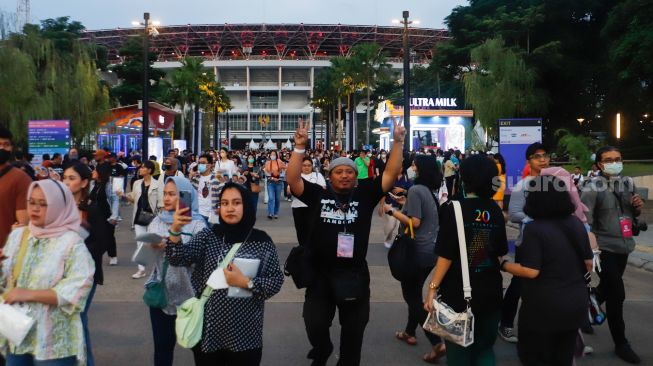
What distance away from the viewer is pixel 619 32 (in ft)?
112

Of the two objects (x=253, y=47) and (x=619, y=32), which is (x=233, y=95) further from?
(x=619, y=32)

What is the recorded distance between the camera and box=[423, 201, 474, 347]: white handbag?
3.79 metres

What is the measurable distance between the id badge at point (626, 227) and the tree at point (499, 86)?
32318 millimetres

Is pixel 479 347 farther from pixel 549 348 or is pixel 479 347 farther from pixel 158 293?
pixel 158 293

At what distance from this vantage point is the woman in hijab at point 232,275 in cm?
360

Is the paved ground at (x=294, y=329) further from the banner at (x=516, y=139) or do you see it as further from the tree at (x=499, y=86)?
the tree at (x=499, y=86)

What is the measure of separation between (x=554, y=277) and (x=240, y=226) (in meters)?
1.86

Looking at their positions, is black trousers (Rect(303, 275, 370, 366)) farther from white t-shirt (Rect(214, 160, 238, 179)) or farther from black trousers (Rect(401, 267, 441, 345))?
white t-shirt (Rect(214, 160, 238, 179))

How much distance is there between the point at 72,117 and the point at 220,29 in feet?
274

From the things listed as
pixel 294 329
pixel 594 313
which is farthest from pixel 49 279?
pixel 594 313

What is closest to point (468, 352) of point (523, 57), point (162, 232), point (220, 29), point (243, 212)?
point (243, 212)

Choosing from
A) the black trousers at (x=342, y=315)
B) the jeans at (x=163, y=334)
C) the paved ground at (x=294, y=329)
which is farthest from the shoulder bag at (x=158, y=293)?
the paved ground at (x=294, y=329)

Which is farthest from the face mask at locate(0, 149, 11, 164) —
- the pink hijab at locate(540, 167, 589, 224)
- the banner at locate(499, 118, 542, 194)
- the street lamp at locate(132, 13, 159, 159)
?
the street lamp at locate(132, 13, 159, 159)

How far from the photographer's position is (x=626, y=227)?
573cm
